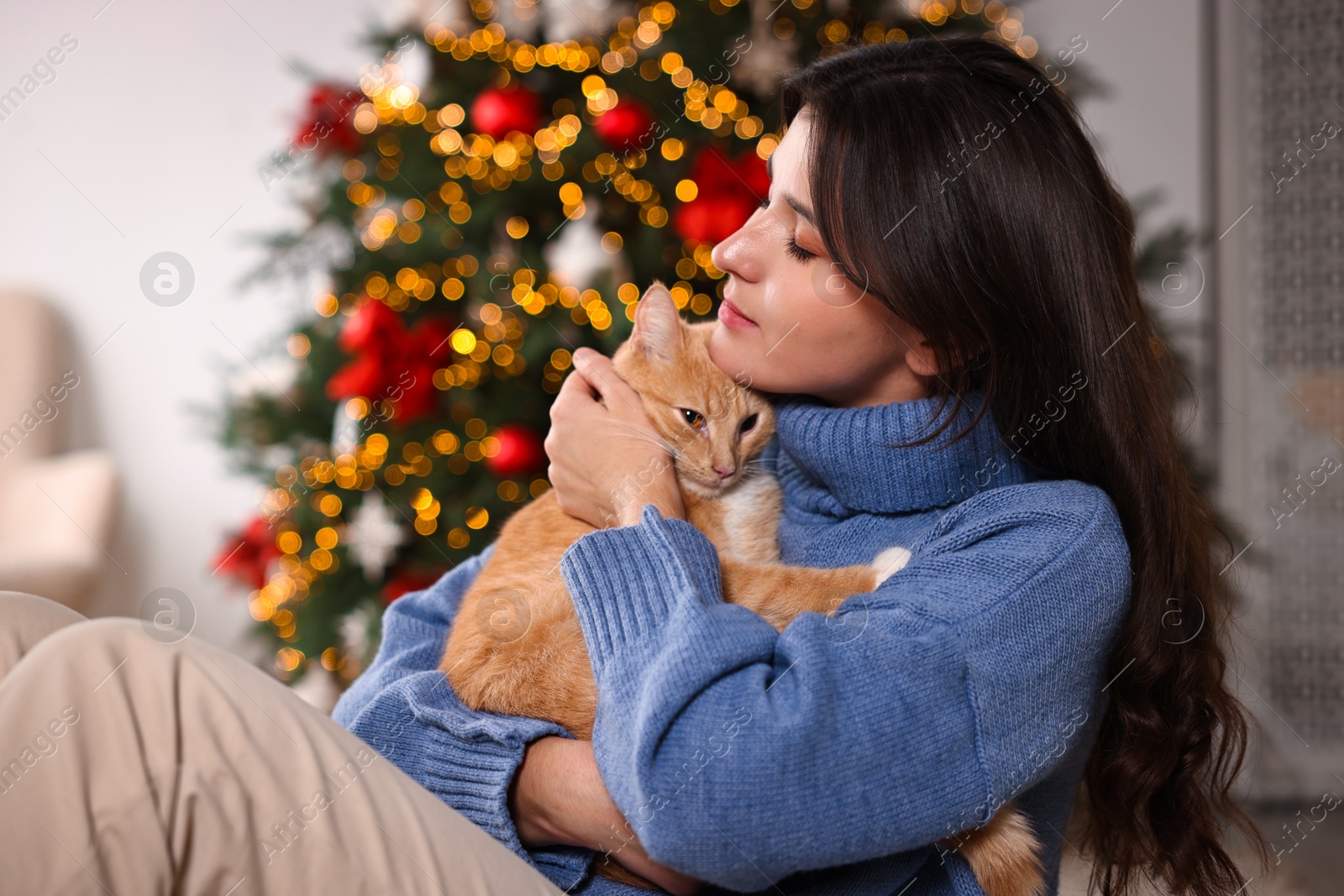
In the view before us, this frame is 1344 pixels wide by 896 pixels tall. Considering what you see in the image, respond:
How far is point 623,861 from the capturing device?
3.23 feet

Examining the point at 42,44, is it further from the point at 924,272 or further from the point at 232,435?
the point at 924,272

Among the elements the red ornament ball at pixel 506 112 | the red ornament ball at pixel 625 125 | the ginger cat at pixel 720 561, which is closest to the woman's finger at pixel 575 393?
the ginger cat at pixel 720 561

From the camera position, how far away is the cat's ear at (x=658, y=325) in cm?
143

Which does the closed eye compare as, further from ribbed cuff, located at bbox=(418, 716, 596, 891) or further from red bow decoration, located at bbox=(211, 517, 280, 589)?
red bow decoration, located at bbox=(211, 517, 280, 589)

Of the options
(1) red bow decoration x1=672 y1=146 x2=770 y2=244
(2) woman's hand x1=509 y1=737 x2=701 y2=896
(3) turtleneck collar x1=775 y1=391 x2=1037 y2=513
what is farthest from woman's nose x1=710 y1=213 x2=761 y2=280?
(1) red bow decoration x1=672 y1=146 x2=770 y2=244

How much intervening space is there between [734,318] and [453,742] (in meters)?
0.61

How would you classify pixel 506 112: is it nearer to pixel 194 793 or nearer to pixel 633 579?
pixel 633 579

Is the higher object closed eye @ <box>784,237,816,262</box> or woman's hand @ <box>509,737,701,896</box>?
closed eye @ <box>784,237,816,262</box>

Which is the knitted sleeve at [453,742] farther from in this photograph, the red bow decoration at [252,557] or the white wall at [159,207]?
the white wall at [159,207]

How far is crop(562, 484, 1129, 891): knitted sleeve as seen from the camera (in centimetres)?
80

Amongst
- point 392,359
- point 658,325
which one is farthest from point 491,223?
point 658,325

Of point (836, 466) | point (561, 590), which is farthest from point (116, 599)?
point (836, 466)

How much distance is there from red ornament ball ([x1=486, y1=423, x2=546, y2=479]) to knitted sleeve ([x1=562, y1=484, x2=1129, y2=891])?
4.31 feet

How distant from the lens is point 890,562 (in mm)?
1123
